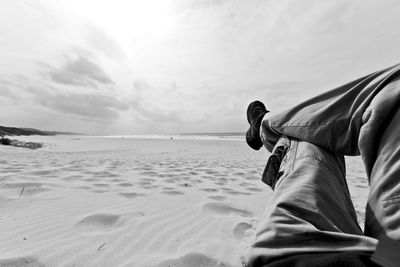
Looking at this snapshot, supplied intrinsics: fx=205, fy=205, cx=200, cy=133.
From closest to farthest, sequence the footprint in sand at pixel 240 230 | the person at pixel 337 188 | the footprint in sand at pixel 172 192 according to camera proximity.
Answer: the person at pixel 337 188 < the footprint in sand at pixel 240 230 < the footprint in sand at pixel 172 192

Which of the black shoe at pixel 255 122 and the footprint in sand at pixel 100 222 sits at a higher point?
the black shoe at pixel 255 122

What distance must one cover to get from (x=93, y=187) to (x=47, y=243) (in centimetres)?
123

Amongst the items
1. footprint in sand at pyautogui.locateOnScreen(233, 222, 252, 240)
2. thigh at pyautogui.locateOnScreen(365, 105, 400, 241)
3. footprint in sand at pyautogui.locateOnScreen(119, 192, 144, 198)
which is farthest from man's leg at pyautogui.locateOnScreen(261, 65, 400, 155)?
footprint in sand at pyautogui.locateOnScreen(119, 192, 144, 198)

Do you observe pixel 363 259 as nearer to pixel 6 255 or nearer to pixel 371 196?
pixel 371 196

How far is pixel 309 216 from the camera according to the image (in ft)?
2.41

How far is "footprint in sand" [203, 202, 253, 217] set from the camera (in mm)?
1857

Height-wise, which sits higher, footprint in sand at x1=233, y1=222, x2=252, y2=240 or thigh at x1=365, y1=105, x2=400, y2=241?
thigh at x1=365, y1=105, x2=400, y2=241

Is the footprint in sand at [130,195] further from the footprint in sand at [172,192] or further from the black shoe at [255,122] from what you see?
the black shoe at [255,122]

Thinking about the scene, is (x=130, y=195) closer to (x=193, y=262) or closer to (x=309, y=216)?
(x=193, y=262)

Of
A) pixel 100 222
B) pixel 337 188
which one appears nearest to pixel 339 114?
pixel 337 188

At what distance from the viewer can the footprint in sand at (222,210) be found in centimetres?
186

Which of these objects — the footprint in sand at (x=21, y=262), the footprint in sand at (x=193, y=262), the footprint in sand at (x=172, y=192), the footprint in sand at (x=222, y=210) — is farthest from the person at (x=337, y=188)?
the footprint in sand at (x=172, y=192)

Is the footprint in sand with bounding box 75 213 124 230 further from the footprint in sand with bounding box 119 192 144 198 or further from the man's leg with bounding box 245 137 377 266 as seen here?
the man's leg with bounding box 245 137 377 266

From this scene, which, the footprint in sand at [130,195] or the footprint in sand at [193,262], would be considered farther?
the footprint in sand at [130,195]
